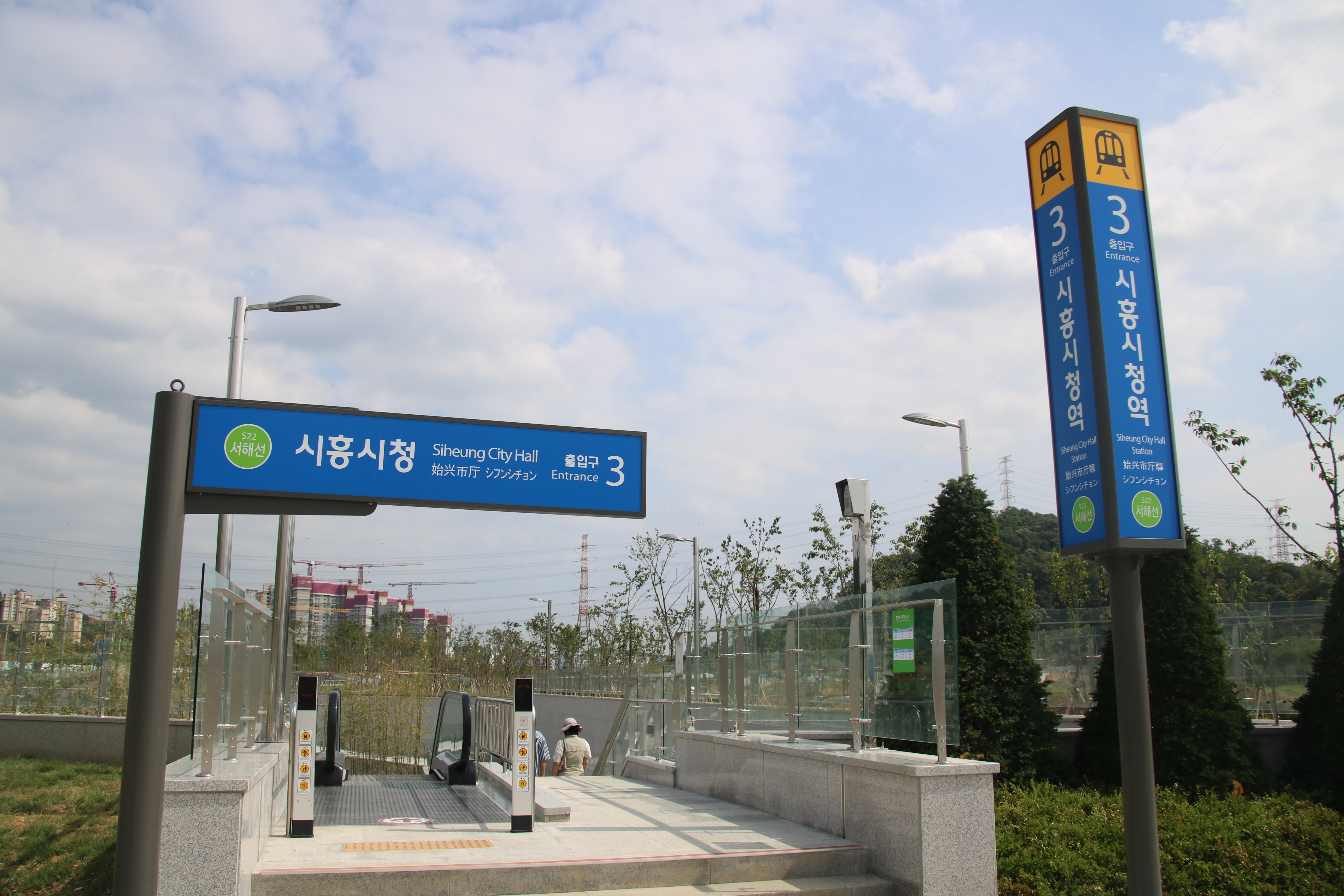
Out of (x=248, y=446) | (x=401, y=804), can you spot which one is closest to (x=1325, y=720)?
(x=401, y=804)

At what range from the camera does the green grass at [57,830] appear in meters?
9.80

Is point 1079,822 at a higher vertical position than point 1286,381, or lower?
lower

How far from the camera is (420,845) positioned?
8.31m

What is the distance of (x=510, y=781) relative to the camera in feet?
37.7

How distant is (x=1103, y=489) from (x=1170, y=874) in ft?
16.6

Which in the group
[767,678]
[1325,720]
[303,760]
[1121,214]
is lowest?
[303,760]

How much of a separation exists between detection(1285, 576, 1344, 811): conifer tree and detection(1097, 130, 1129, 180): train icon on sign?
8944 mm

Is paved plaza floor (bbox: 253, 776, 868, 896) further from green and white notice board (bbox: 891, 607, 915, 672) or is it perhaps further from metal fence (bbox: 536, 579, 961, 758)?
green and white notice board (bbox: 891, 607, 915, 672)

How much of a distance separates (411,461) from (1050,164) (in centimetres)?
458

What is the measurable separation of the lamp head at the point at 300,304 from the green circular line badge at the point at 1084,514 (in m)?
10.6

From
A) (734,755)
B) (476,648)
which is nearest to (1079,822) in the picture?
(734,755)

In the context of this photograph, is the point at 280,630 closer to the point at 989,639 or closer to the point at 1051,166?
the point at 989,639

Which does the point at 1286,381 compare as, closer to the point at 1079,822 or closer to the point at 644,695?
the point at 1079,822

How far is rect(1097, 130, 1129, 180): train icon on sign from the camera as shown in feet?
19.8
